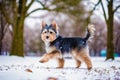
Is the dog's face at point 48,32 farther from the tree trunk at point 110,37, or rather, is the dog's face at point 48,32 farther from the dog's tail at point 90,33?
the tree trunk at point 110,37

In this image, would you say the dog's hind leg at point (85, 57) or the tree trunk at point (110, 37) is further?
the tree trunk at point (110, 37)

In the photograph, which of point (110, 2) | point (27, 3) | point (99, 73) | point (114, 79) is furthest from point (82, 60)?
point (27, 3)

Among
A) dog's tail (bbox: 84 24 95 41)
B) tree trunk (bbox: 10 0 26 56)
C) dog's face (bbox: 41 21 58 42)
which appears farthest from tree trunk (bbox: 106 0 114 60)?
dog's face (bbox: 41 21 58 42)

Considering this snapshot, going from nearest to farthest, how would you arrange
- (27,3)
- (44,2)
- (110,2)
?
(110,2)
(27,3)
(44,2)

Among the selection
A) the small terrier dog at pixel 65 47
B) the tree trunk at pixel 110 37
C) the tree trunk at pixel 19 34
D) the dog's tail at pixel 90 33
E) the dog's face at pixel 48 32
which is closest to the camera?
the dog's face at pixel 48 32

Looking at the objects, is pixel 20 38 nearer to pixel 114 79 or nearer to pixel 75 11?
pixel 75 11

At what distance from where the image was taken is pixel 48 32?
6375 mm

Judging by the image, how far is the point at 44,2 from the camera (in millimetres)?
15094

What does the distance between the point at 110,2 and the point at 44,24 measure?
18.7ft

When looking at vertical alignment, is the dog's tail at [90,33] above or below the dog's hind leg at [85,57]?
above

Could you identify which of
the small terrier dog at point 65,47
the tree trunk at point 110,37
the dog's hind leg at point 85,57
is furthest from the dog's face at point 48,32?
the tree trunk at point 110,37

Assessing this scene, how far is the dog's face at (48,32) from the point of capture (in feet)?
20.9

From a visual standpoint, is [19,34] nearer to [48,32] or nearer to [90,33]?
[90,33]

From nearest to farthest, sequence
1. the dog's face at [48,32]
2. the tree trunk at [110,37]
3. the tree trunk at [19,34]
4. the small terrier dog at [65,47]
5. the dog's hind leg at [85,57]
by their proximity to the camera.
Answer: the dog's face at [48,32] < the small terrier dog at [65,47] < the dog's hind leg at [85,57] < the tree trunk at [110,37] < the tree trunk at [19,34]
